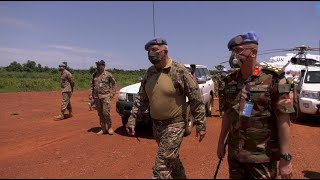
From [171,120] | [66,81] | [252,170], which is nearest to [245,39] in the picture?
[252,170]

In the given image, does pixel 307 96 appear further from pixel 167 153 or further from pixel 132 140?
pixel 167 153

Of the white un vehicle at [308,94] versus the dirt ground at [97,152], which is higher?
the white un vehicle at [308,94]

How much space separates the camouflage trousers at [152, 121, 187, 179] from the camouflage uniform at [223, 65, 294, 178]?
3.72 feet

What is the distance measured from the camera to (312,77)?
41.6 feet

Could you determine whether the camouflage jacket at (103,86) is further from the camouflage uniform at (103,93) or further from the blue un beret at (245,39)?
the blue un beret at (245,39)

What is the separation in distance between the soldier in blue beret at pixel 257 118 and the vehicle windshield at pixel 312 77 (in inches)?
389

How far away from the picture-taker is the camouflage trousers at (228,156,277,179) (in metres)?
3.34

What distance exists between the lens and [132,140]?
30.3 ft

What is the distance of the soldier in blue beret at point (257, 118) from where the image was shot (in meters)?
3.25

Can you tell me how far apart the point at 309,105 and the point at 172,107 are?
27.0 ft

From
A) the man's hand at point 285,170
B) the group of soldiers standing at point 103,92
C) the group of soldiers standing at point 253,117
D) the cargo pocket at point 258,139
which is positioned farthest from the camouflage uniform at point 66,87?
the man's hand at point 285,170

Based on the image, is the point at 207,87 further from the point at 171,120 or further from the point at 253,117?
the point at 253,117

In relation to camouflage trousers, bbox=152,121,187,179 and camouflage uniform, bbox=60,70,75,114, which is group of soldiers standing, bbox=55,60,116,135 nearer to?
camouflage uniform, bbox=60,70,75,114

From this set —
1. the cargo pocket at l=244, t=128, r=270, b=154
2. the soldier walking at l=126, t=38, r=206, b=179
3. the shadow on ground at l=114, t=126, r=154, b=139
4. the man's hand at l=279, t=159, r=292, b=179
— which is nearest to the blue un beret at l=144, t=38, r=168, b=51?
the soldier walking at l=126, t=38, r=206, b=179
